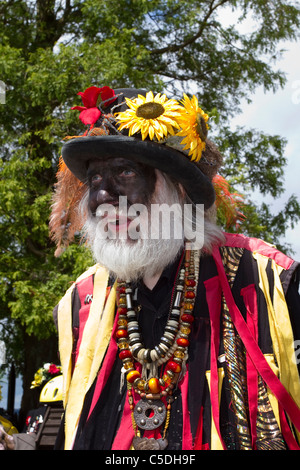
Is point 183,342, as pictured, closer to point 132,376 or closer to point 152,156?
point 132,376

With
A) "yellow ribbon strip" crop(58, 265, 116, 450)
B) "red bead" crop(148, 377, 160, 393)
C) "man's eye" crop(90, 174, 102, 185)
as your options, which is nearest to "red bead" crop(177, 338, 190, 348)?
"red bead" crop(148, 377, 160, 393)

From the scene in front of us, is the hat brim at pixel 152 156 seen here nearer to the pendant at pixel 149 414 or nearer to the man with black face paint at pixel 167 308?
the man with black face paint at pixel 167 308

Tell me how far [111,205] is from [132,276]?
320mm

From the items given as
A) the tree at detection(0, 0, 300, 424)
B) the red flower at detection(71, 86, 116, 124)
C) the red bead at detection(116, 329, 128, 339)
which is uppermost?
the tree at detection(0, 0, 300, 424)

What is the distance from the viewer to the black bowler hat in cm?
201

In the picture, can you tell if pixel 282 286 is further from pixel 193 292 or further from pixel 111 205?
pixel 111 205

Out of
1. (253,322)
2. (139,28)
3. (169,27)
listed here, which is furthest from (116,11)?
(253,322)

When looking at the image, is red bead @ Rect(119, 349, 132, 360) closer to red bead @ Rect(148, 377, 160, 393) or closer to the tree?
red bead @ Rect(148, 377, 160, 393)

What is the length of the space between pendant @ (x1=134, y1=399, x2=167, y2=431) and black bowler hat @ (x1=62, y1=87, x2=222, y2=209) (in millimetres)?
825

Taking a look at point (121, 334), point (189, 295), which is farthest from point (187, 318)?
point (121, 334)

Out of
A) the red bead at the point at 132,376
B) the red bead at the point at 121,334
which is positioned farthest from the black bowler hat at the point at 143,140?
the red bead at the point at 132,376

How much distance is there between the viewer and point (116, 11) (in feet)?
26.0

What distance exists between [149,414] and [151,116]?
1144 millimetres

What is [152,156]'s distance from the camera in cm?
200
